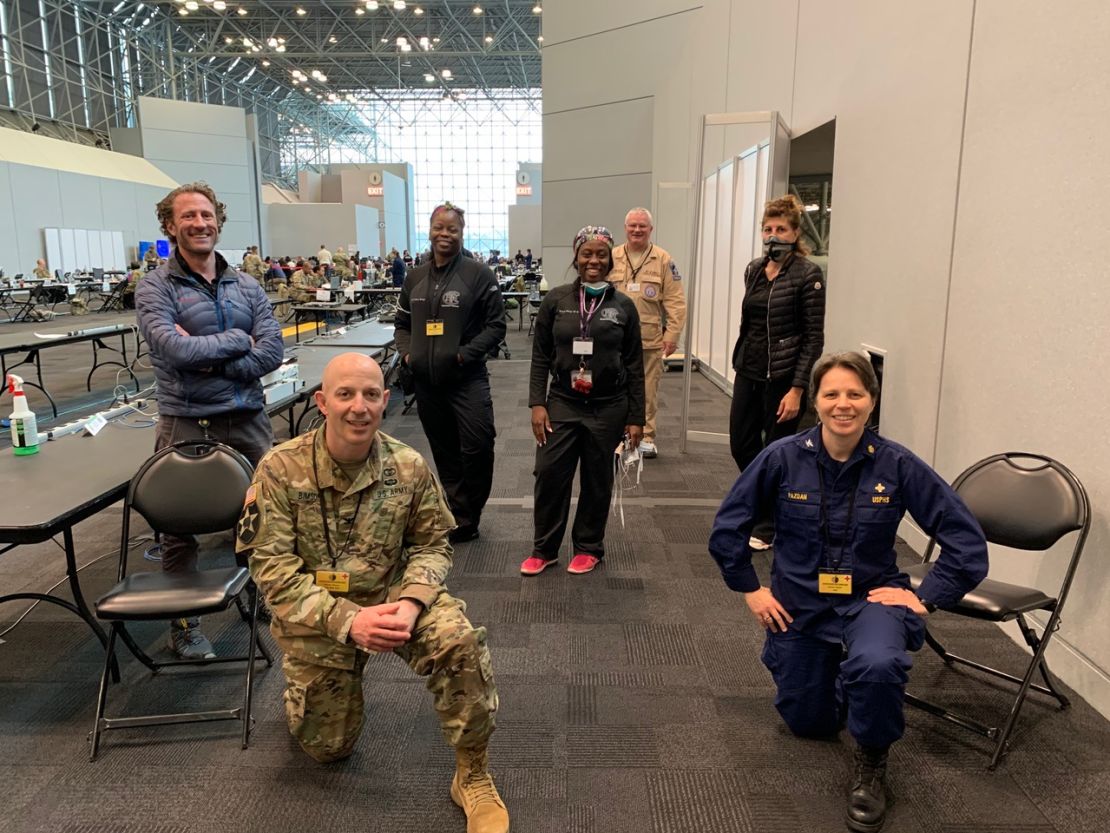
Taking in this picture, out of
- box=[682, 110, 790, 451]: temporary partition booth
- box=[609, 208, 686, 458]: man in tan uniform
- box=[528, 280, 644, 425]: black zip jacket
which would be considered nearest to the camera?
box=[528, 280, 644, 425]: black zip jacket

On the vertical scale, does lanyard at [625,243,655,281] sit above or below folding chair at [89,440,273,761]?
above

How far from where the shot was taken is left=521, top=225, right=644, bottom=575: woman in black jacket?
3080 mm

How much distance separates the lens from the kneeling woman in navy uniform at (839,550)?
1875mm

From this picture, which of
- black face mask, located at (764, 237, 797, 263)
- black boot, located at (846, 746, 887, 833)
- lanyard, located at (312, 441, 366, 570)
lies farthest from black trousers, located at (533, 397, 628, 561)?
black boot, located at (846, 746, 887, 833)

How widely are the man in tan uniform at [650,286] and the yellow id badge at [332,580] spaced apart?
9.96 feet

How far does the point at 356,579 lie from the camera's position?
1.91 metres

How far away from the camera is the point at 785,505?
204cm

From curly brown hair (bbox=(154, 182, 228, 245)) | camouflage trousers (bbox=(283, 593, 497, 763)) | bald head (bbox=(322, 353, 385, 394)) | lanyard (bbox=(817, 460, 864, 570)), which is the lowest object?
camouflage trousers (bbox=(283, 593, 497, 763))

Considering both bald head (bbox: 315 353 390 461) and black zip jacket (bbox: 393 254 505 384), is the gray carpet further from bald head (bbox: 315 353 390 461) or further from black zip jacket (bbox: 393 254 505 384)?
black zip jacket (bbox: 393 254 505 384)

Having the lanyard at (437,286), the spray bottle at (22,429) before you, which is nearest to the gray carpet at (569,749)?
the spray bottle at (22,429)

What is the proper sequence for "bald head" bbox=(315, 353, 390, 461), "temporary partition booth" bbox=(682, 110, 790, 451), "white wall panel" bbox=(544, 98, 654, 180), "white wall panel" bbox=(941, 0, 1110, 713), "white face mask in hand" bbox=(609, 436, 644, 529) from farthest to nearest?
"white wall panel" bbox=(544, 98, 654, 180)
"temporary partition booth" bbox=(682, 110, 790, 451)
"white face mask in hand" bbox=(609, 436, 644, 529)
"white wall panel" bbox=(941, 0, 1110, 713)
"bald head" bbox=(315, 353, 390, 461)

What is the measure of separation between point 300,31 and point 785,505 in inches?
1070

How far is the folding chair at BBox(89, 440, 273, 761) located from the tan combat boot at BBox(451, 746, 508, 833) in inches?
26.6

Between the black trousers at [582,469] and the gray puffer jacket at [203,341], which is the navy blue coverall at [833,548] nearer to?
the black trousers at [582,469]
